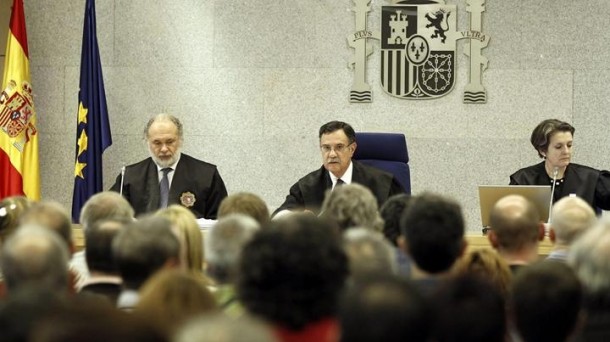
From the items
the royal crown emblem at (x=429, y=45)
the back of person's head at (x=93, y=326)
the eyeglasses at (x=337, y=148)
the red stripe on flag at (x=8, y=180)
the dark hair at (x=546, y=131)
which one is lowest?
the red stripe on flag at (x=8, y=180)

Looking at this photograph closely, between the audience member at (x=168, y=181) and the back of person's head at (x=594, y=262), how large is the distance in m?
4.68

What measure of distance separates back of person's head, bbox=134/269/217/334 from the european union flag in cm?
612

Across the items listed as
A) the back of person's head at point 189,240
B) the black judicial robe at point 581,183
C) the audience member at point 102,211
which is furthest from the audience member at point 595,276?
the black judicial robe at point 581,183

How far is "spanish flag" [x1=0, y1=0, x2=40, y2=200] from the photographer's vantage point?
29.0ft

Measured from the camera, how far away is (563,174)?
7875mm

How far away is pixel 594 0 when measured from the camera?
912 centimetres

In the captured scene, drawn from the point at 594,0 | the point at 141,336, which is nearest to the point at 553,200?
the point at 594,0

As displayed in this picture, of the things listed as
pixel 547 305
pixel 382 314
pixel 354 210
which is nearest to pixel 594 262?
pixel 547 305

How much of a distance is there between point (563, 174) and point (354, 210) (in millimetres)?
3414

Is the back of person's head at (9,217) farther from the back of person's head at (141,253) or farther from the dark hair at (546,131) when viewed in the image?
the dark hair at (546,131)

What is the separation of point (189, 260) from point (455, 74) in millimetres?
5320

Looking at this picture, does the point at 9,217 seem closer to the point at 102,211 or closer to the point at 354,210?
the point at 102,211

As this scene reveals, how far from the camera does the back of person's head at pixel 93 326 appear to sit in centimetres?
178

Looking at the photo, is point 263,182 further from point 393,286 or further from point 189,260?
point 393,286
